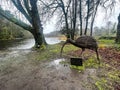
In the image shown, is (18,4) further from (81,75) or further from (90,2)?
(90,2)

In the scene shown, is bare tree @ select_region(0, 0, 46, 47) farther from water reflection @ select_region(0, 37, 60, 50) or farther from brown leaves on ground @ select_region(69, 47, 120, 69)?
water reflection @ select_region(0, 37, 60, 50)

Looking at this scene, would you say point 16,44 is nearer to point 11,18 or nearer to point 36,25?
point 11,18

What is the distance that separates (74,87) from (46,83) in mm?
741

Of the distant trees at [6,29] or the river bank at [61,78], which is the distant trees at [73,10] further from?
the distant trees at [6,29]

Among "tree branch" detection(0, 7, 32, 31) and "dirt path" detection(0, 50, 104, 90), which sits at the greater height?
"tree branch" detection(0, 7, 32, 31)

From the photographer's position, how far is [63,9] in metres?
15.7

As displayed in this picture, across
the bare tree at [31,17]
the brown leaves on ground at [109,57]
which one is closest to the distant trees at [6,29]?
the bare tree at [31,17]

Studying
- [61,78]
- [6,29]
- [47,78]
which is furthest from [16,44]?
[61,78]

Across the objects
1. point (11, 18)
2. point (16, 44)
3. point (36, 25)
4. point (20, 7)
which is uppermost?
point (20, 7)

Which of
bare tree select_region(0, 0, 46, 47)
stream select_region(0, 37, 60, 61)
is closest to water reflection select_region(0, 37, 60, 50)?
stream select_region(0, 37, 60, 61)

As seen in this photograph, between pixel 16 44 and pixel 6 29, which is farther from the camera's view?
pixel 6 29

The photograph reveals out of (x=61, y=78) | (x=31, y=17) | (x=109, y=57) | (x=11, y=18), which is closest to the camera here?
(x=61, y=78)

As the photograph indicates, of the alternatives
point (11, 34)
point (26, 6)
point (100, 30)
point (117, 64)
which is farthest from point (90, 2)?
point (100, 30)

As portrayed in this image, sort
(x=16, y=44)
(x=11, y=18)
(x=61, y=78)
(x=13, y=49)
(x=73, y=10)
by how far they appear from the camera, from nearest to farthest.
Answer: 1. (x=61, y=78)
2. (x=11, y=18)
3. (x=13, y=49)
4. (x=73, y=10)
5. (x=16, y=44)
